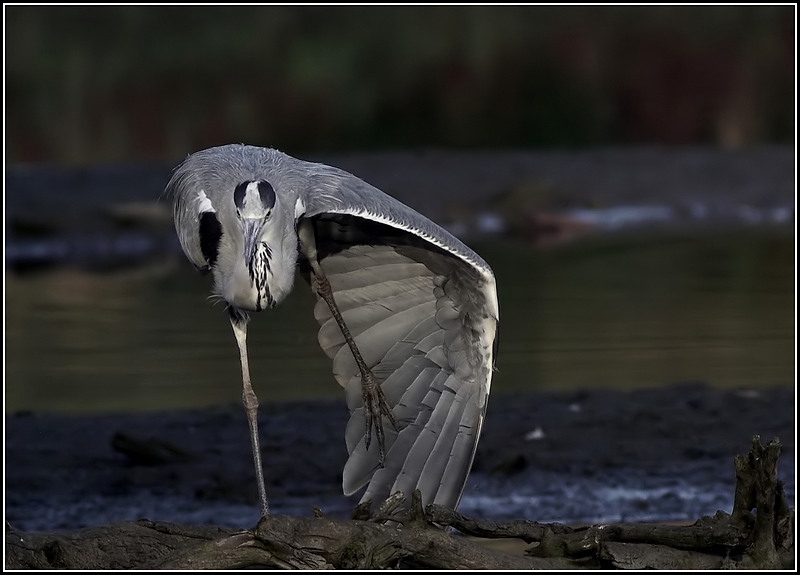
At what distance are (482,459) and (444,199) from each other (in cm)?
763

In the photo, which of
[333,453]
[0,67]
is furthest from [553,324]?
[0,67]

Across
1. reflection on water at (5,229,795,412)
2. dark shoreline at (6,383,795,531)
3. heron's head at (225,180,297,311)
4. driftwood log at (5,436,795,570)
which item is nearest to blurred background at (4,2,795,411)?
reflection on water at (5,229,795,412)

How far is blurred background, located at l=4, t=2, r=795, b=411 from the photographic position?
9734 mm

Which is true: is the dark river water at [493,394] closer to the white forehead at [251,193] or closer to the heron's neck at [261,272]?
the heron's neck at [261,272]

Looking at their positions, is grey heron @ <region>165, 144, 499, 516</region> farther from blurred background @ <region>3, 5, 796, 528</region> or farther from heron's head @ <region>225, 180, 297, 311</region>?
blurred background @ <region>3, 5, 796, 528</region>

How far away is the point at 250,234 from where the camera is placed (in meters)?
5.38

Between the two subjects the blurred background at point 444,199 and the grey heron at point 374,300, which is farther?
the blurred background at point 444,199

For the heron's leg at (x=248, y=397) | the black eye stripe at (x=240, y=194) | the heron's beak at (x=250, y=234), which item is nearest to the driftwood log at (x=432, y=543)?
the heron's leg at (x=248, y=397)

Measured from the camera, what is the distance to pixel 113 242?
14.0m

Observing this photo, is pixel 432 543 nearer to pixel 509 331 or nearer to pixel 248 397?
pixel 248 397

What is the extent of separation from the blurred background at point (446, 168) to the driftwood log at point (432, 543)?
347cm

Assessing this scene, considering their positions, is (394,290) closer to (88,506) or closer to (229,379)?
(88,506)

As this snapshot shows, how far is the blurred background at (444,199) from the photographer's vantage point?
7996mm

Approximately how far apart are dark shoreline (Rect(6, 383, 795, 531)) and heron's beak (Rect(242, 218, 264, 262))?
1672 millimetres
